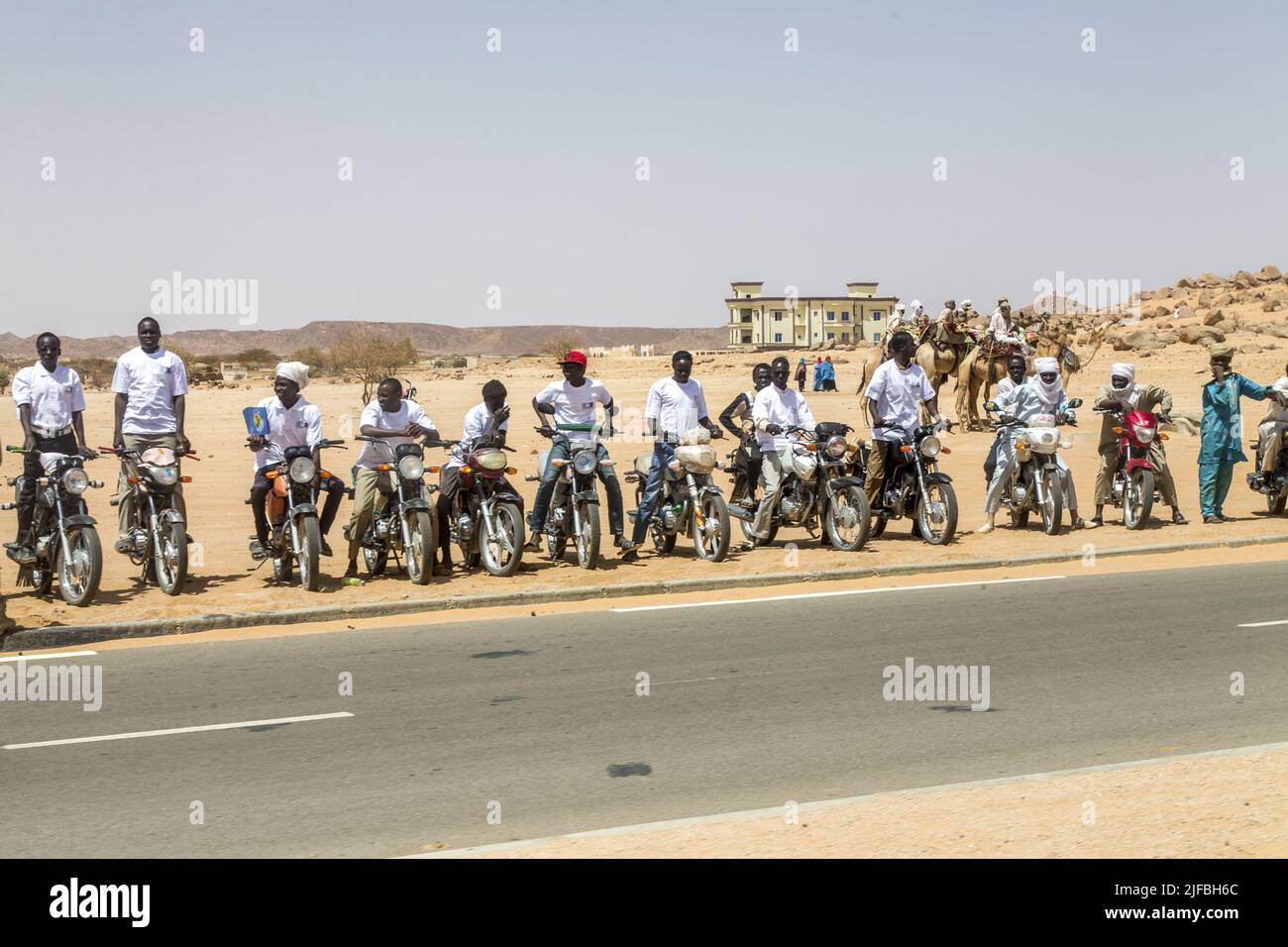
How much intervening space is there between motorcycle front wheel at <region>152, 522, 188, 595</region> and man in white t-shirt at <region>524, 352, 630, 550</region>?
11.0 feet

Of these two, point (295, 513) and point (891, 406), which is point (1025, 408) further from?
point (295, 513)

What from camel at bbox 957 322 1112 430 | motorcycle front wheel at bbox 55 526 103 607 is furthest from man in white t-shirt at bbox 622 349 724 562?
camel at bbox 957 322 1112 430

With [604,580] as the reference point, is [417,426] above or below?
above

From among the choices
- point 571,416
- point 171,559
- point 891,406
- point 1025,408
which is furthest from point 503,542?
point 1025,408

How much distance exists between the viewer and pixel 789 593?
14.2 meters

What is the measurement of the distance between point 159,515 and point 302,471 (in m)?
1.42

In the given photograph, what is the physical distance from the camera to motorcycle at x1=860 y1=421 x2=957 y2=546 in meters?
16.6

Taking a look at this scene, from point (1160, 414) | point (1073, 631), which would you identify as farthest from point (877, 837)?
point (1160, 414)

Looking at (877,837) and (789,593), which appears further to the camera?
(789,593)

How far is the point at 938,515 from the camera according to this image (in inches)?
667

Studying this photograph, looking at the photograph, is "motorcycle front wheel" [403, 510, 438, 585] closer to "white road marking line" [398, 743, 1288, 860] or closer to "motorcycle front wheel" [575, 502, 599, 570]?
"motorcycle front wheel" [575, 502, 599, 570]
